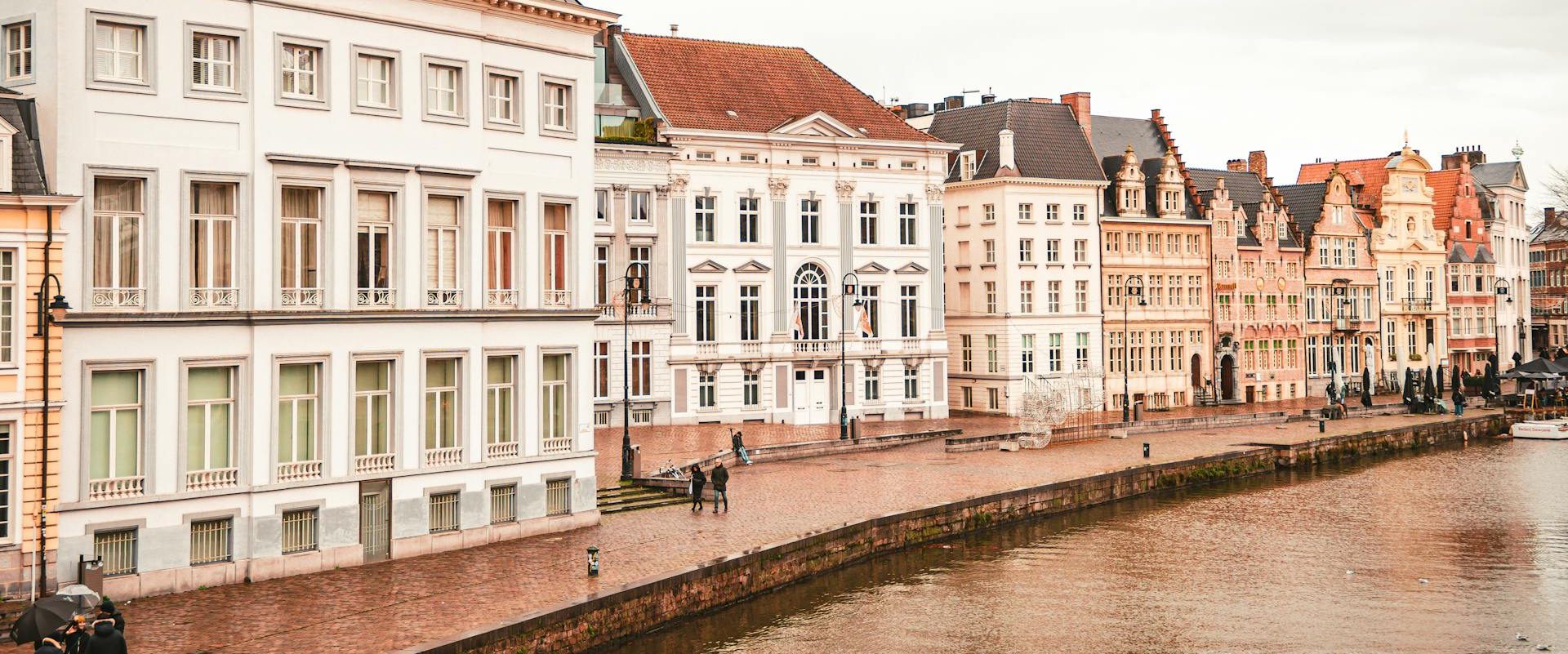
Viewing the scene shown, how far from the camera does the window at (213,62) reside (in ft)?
86.3

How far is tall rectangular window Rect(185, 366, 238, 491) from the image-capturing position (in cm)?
2616

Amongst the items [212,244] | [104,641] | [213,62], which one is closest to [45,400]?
[212,244]

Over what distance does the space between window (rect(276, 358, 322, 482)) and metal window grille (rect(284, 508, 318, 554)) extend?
0.66 meters

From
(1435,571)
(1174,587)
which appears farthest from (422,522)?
(1435,571)

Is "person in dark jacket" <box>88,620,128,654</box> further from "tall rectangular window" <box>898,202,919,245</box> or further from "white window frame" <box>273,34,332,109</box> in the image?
"tall rectangular window" <box>898,202,919,245</box>

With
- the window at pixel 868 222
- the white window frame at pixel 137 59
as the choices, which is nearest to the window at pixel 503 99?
the white window frame at pixel 137 59

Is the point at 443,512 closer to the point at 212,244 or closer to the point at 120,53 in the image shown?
the point at 212,244

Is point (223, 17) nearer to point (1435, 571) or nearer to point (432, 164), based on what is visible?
point (432, 164)

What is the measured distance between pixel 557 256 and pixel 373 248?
4.53 metres

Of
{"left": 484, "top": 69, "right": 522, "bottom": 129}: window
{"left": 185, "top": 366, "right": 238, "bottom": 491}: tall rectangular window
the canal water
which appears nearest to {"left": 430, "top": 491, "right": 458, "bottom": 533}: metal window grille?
{"left": 185, "top": 366, "right": 238, "bottom": 491}: tall rectangular window

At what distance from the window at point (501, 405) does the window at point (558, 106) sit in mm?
5013

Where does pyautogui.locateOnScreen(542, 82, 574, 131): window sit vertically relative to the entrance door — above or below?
above

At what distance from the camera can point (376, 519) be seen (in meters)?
28.8

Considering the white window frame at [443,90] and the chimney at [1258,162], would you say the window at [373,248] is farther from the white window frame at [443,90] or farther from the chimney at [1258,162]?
the chimney at [1258,162]
